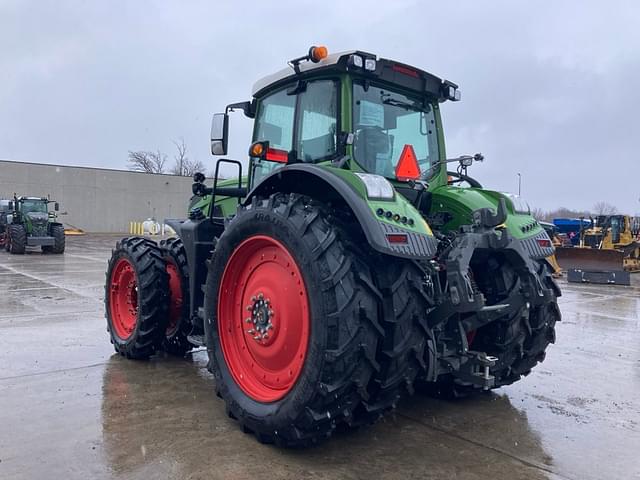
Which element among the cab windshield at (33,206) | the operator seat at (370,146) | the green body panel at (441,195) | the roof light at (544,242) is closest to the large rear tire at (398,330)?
the green body panel at (441,195)

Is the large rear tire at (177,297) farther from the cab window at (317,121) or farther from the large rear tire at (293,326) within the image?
the cab window at (317,121)

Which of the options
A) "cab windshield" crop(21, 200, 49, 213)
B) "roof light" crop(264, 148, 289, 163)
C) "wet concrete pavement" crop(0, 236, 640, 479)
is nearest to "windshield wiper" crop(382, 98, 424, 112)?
"roof light" crop(264, 148, 289, 163)

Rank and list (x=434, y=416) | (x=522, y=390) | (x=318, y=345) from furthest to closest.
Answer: (x=522, y=390) → (x=434, y=416) → (x=318, y=345)

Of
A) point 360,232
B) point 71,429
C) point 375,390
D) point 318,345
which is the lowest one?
point 71,429

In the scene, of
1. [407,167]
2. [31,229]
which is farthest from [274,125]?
[31,229]

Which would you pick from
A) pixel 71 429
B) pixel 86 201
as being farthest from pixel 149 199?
pixel 71 429

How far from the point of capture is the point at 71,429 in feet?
11.9

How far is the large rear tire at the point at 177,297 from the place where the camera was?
5371 millimetres

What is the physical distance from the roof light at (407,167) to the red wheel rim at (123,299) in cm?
300

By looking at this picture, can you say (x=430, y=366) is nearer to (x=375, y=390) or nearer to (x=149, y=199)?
(x=375, y=390)

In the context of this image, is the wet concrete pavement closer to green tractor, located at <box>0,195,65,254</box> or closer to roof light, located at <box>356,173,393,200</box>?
roof light, located at <box>356,173,393,200</box>

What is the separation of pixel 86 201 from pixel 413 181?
3808 cm

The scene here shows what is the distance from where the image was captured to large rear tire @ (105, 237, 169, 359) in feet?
17.0

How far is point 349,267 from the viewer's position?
308cm
